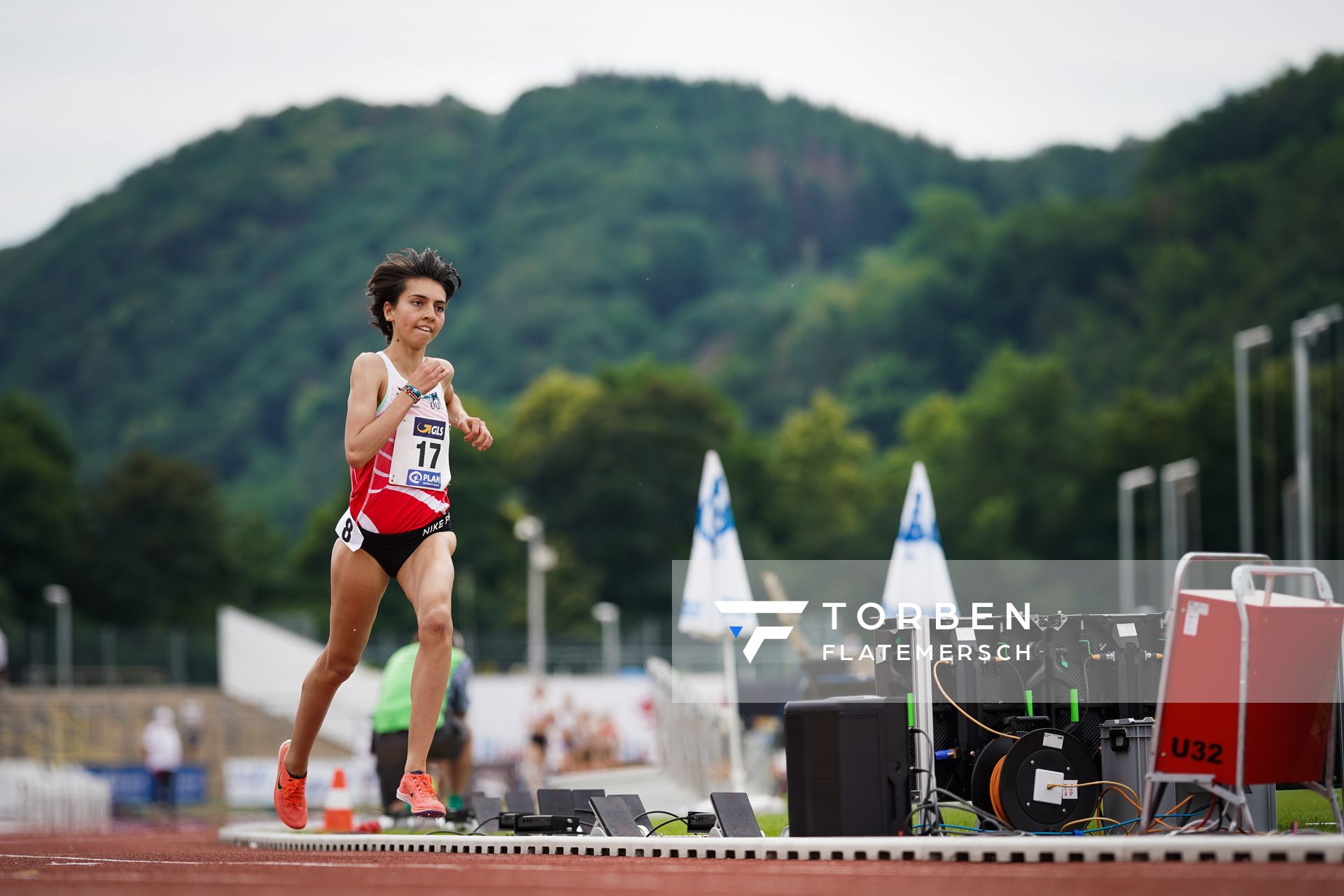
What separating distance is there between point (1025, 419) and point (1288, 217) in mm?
23826

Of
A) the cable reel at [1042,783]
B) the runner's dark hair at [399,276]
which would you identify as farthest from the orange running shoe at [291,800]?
the cable reel at [1042,783]

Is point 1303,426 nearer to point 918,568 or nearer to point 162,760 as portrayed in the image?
point 162,760

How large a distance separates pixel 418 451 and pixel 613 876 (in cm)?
265

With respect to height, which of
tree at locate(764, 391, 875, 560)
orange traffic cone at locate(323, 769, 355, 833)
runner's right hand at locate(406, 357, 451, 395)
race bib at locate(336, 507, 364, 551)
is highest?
tree at locate(764, 391, 875, 560)

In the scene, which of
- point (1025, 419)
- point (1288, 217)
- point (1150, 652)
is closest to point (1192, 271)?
point (1288, 217)

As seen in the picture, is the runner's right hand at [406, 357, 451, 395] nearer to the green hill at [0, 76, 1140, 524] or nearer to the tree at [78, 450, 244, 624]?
the tree at [78, 450, 244, 624]

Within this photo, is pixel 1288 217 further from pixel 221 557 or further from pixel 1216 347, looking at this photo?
pixel 221 557

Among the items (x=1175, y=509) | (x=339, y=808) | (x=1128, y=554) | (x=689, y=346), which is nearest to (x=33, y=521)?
(x=1128, y=554)

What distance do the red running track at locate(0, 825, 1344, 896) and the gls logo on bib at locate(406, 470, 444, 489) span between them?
68.2 inches

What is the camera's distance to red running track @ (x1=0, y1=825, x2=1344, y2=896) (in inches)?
245

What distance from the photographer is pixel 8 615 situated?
89250 mm

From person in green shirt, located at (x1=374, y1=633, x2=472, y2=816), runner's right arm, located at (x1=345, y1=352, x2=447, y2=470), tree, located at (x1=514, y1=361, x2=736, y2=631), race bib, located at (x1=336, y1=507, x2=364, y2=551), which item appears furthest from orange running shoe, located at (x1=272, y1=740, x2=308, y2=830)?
tree, located at (x1=514, y1=361, x2=736, y2=631)

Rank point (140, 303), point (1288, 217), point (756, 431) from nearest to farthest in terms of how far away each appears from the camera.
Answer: point (1288, 217) < point (756, 431) < point (140, 303)

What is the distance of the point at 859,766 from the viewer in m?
9.09
